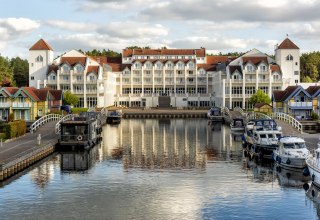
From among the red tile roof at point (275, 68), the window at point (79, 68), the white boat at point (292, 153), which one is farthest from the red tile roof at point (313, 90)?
the window at point (79, 68)

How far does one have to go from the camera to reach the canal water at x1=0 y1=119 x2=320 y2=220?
3628 centimetres

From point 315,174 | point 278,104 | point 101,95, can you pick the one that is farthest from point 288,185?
point 101,95

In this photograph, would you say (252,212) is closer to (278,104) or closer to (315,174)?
(315,174)

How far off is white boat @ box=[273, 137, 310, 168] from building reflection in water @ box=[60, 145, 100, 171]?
64.3 ft

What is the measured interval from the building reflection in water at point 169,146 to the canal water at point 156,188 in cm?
12

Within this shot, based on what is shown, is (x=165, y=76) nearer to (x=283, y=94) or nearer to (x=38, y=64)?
(x=38, y=64)

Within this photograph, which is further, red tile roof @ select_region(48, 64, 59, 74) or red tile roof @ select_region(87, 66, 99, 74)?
red tile roof @ select_region(48, 64, 59, 74)

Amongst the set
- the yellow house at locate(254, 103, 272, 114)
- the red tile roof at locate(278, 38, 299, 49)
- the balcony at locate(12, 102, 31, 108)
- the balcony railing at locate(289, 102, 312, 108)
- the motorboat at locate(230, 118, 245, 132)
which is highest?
the red tile roof at locate(278, 38, 299, 49)

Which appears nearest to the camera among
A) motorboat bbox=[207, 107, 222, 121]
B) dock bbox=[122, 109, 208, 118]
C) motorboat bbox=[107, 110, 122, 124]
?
motorboat bbox=[107, 110, 122, 124]

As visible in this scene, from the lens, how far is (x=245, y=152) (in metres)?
67.1

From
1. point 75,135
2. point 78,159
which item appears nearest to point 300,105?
point 75,135

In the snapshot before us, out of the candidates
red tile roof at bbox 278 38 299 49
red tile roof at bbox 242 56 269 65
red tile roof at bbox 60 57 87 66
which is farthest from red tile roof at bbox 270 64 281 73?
red tile roof at bbox 60 57 87 66

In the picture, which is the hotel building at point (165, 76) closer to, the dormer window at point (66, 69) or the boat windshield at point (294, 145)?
the dormer window at point (66, 69)

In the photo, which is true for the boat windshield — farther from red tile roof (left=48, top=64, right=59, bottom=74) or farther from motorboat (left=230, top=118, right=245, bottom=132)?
red tile roof (left=48, top=64, right=59, bottom=74)
